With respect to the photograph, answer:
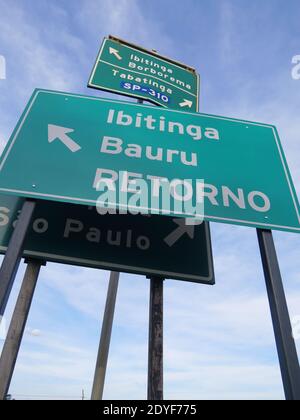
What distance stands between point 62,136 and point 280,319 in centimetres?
209

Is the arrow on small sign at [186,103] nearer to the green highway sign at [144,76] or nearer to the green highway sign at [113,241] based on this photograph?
the green highway sign at [144,76]

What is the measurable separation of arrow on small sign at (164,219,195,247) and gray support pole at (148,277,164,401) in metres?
0.42

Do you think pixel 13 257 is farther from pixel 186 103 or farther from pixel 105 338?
pixel 186 103

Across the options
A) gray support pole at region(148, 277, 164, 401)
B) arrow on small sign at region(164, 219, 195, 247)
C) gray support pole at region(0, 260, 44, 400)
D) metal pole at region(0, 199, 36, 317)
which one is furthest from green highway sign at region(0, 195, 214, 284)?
metal pole at region(0, 199, 36, 317)

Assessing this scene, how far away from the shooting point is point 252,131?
2768 mm

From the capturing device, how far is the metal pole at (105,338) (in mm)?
3293

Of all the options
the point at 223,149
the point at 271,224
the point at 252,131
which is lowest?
the point at 271,224

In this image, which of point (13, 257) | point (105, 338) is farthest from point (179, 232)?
point (13, 257)

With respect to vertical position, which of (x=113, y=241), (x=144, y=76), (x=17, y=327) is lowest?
(x=17, y=327)

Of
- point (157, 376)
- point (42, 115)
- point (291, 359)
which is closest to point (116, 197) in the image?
point (42, 115)

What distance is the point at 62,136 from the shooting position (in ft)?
7.77

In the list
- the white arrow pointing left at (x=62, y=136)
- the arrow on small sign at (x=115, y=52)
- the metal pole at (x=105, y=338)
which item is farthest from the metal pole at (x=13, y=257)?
the arrow on small sign at (x=115, y=52)

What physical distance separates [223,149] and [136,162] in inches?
32.5
